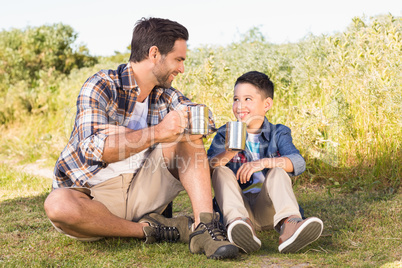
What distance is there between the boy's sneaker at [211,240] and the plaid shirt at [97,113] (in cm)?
68

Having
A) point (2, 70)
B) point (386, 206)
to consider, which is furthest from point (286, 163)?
point (2, 70)

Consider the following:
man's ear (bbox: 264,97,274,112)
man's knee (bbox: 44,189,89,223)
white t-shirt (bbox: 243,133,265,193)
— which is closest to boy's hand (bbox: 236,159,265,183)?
white t-shirt (bbox: 243,133,265,193)

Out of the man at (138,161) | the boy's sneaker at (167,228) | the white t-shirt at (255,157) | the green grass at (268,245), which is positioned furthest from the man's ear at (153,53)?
the green grass at (268,245)

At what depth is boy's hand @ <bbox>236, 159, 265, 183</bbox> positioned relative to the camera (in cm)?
280

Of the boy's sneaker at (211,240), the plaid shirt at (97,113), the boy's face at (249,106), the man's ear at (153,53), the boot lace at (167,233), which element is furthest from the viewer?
the boy's face at (249,106)

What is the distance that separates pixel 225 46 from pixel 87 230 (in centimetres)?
576

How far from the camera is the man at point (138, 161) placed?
8.21 feet

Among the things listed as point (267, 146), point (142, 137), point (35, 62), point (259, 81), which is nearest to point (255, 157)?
point (267, 146)

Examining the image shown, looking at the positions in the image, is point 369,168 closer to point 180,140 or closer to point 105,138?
point 180,140

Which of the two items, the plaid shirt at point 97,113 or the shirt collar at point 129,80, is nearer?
the plaid shirt at point 97,113

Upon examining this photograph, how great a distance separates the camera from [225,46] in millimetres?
7863

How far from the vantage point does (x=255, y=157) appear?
10.2ft

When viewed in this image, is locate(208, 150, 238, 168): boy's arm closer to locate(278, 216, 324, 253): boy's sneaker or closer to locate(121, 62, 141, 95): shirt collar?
locate(278, 216, 324, 253): boy's sneaker

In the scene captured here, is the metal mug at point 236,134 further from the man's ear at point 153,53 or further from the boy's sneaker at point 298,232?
the man's ear at point 153,53
